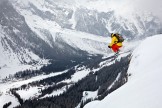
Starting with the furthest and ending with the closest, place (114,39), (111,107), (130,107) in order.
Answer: (111,107) < (114,39) < (130,107)

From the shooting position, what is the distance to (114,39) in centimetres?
3822

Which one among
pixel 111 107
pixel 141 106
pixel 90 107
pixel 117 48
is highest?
pixel 117 48

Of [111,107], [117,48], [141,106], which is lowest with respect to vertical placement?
[111,107]

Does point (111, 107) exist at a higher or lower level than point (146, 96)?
lower

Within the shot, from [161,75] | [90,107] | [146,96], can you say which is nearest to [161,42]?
[90,107]

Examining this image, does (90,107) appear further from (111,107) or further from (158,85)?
(158,85)

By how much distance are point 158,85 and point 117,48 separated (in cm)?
605

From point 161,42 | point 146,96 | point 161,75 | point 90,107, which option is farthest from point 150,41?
point 146,96

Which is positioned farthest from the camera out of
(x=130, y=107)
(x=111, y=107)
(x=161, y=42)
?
(x=161, y=42)

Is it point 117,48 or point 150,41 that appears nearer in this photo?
point 117,48

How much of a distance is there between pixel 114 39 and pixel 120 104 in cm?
783

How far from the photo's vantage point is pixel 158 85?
37.0 m

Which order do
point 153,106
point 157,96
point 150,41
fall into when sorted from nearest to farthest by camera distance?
point 153,106 < point 157,96 < point 150,41

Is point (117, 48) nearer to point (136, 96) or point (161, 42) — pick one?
point (136, 96)
